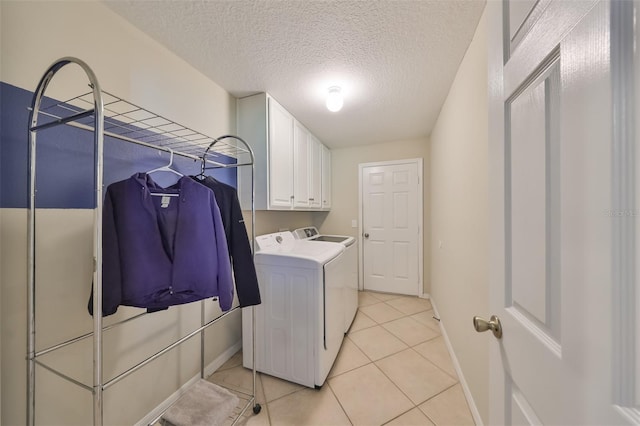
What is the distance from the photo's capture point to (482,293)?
1.28 meters

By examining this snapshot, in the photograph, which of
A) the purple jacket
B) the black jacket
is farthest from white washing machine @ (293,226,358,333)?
the purple jacket

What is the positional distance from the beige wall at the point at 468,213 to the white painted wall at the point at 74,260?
1868 millimetres

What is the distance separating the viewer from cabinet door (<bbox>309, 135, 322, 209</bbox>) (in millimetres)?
2930

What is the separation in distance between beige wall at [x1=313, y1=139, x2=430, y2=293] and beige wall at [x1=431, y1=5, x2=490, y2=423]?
113cm

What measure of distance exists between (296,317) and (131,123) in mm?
1568

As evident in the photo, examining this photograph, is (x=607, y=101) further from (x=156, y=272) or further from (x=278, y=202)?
(x=278, y=202)

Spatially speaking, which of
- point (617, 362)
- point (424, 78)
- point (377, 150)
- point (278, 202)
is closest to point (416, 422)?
point (617, 362)

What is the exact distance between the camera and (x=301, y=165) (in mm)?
2637

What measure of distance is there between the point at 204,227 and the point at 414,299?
3.07 metres

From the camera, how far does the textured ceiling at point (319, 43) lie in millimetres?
1170

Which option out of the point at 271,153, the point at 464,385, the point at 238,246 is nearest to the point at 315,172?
the point at 271,153

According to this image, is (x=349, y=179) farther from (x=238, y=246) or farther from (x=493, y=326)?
(x=493, y=326)

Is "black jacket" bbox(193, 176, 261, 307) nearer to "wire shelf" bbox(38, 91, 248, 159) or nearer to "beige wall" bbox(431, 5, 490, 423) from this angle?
"wire shelf" bbox(38, 91, 248, 159)

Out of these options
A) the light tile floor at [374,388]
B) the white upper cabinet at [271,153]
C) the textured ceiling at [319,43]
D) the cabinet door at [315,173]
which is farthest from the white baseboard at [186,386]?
the textured ceiling at [319,43]
